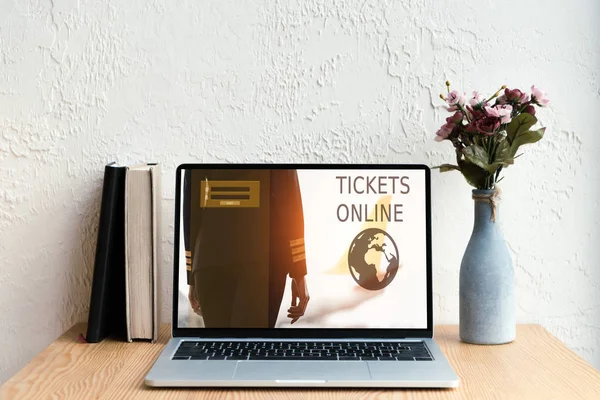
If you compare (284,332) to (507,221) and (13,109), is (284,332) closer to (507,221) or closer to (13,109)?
(507,221)

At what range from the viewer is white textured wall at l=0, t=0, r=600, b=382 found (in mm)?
1183

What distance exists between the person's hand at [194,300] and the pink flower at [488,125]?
539 millimetres

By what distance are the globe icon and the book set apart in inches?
13.3

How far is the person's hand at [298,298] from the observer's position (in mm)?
1070

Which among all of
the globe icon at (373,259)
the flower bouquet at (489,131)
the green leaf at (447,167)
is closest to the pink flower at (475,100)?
the flower bouquet at (489,131)

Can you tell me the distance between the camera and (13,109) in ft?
3.94

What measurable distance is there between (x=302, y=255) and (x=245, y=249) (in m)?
0.10

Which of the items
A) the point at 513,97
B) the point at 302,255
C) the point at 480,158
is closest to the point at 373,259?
the point at 302,255

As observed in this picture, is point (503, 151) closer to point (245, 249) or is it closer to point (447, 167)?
point (447, 167)

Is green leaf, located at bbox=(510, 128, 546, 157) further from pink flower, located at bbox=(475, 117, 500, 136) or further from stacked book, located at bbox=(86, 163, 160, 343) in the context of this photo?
stacked book, located at bbox=(86, 163, 160, 343)

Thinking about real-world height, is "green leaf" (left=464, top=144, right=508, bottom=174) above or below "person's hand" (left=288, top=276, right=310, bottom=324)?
above

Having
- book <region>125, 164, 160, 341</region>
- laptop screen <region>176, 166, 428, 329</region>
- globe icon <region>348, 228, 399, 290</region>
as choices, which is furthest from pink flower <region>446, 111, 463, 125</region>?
book <region>125, 164, 160, 341</region>

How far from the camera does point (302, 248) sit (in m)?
1.09

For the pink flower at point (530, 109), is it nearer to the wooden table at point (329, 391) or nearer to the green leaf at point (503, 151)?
the green leaf at point (503, 151)
